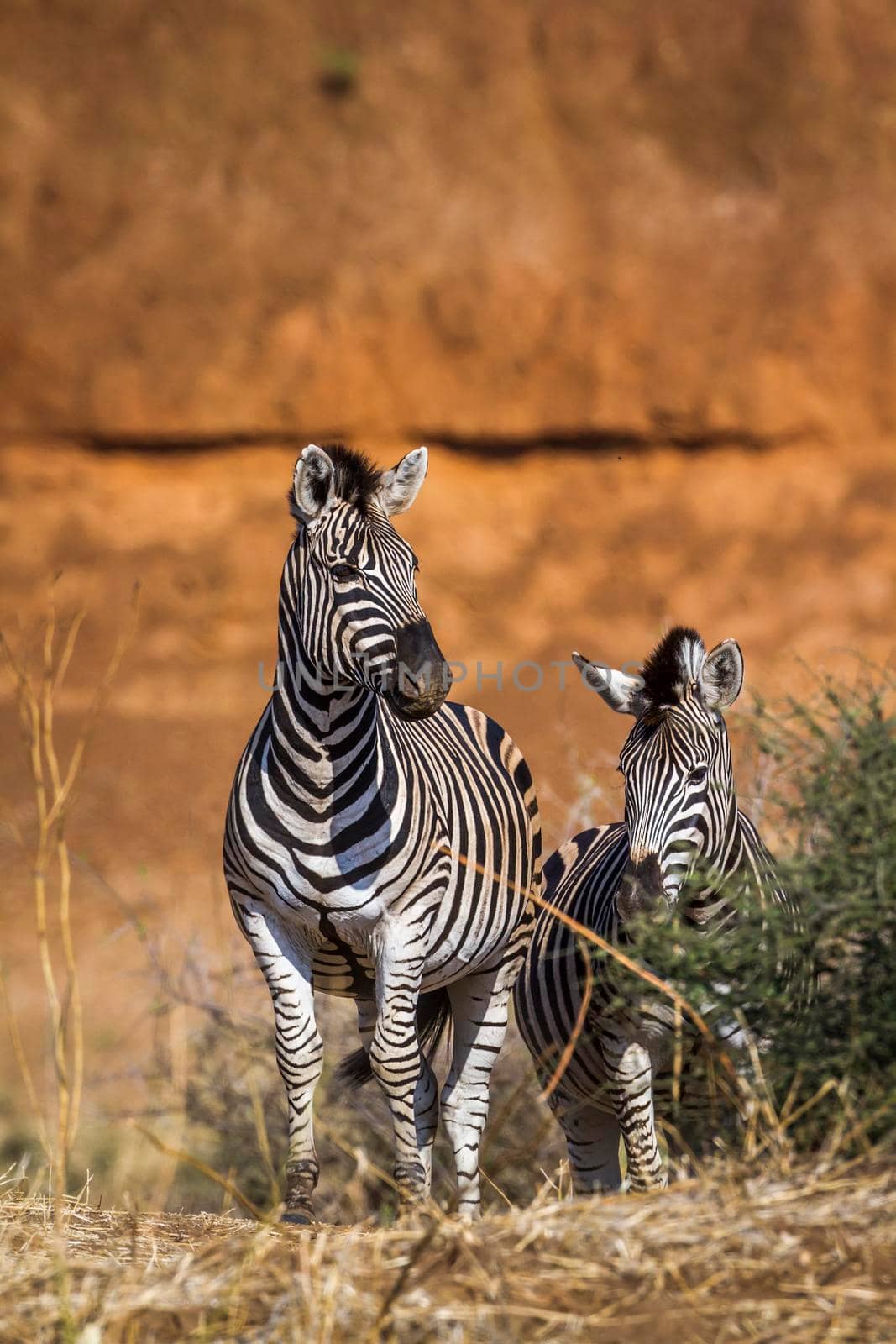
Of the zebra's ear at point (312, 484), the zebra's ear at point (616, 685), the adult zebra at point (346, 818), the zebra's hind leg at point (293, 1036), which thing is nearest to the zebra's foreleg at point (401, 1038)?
the adult zebra at point (346, 818)

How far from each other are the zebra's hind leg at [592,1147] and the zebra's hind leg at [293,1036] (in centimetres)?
132

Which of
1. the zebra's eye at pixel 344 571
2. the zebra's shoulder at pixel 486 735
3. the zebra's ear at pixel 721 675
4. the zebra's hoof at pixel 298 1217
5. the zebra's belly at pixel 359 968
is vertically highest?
the zebra's eye at pixel 344 571

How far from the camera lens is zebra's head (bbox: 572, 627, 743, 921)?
465cm

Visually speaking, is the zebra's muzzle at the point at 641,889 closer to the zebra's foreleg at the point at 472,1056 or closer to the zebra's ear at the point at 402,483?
the zebra's foreleg at the point at 472,1056

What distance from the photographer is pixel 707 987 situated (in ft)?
12.3

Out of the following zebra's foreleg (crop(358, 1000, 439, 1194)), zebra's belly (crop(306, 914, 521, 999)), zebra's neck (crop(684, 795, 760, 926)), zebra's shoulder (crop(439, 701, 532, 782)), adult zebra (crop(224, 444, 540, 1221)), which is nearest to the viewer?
zebra's neck (crop(684, 795, 760, 926))

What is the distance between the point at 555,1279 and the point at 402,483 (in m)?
3.01

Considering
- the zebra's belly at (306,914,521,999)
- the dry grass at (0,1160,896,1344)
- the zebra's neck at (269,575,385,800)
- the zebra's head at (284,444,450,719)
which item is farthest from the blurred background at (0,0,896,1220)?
the dry grass at (0,1160,896,1344)

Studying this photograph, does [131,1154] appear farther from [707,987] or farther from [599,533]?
[599,533]

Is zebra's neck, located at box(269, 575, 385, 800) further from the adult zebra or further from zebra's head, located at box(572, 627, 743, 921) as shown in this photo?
zebra's head, located at box(572, 627, 743, 921)

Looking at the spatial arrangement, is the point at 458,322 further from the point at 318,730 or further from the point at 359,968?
the point at 359,968

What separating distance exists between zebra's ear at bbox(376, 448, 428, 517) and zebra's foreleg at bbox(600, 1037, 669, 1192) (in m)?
2.00

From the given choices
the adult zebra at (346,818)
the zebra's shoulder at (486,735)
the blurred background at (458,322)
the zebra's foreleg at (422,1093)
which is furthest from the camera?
the blurred background at (458,322)

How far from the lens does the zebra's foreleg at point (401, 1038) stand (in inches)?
195
